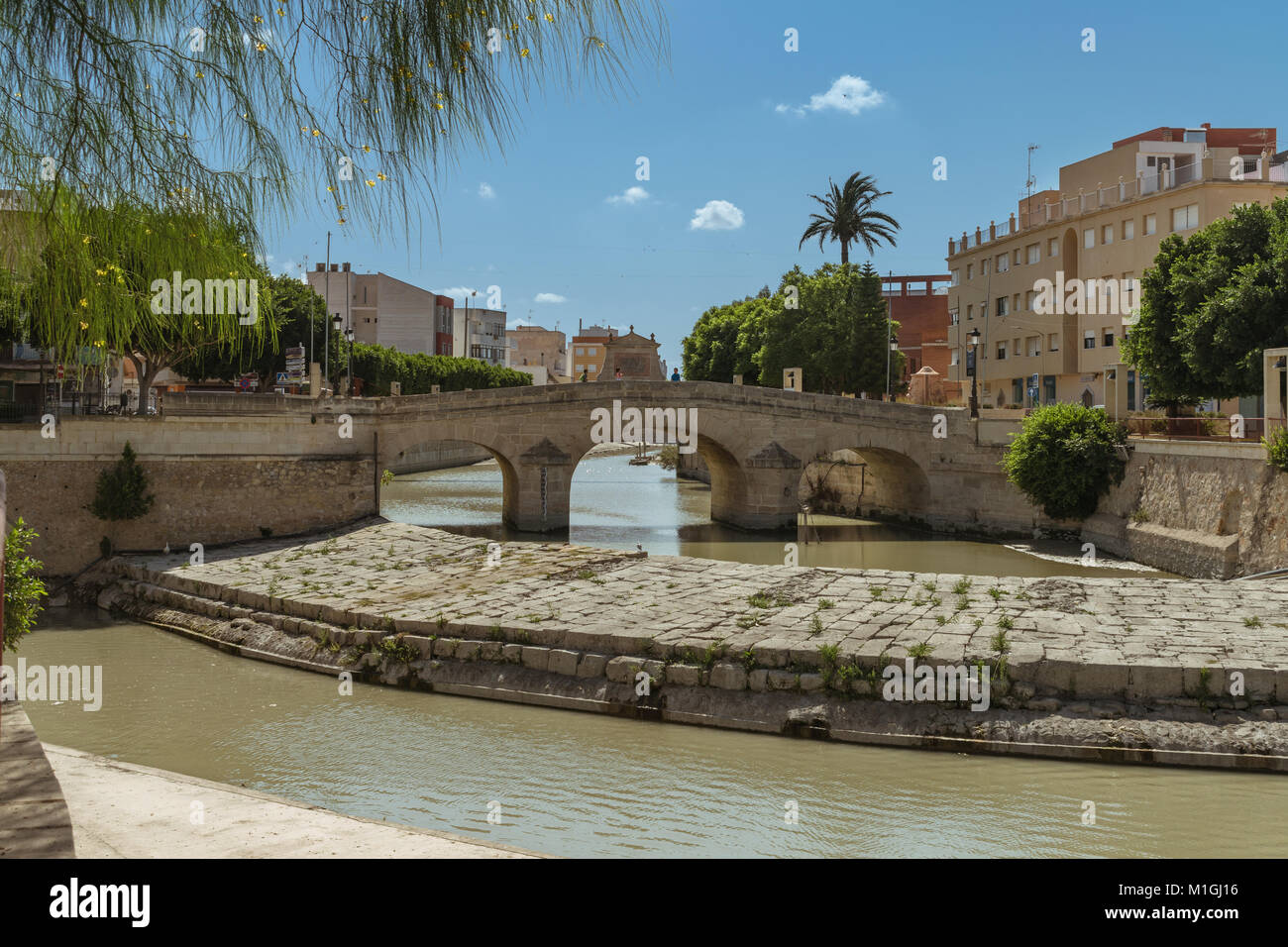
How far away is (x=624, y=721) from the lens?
13023 mm

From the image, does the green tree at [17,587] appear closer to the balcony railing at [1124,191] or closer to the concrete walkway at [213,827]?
the concrete walkway at [213,827]

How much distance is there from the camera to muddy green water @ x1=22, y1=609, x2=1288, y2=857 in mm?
9273

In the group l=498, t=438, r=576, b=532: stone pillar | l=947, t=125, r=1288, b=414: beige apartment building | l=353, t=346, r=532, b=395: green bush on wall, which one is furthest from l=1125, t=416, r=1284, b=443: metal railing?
l=353, t=346, r=532, b=395: green bush on wall

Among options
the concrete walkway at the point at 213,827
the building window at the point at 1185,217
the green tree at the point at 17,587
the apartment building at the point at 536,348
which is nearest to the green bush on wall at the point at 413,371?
the building window at the point at 1185,217

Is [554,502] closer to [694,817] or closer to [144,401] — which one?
[144,401]

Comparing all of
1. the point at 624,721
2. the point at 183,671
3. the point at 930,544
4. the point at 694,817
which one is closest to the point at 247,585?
→ the point at 183,671

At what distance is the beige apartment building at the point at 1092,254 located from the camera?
38219mm

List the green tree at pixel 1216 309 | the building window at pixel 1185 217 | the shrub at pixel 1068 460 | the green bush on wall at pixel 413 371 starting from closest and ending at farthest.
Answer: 1. the green tree at pixel 1216 309
2. the shrub at pixel 1068 460
3. the building window at pixel 1185 217
4. the green bush on wall at pixel 413 371

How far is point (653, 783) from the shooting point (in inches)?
429

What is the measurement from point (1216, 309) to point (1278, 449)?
667cm

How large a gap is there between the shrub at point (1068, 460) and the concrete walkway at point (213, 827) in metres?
26.2

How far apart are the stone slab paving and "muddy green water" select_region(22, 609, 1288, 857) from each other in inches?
48.3

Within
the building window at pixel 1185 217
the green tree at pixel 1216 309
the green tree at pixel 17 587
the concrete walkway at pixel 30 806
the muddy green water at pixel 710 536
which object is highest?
the building window at pixel 1185 217

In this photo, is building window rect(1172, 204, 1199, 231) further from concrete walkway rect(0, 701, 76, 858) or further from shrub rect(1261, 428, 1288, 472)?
concrete walkway rect(0, 701, 76, 858)
